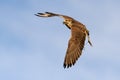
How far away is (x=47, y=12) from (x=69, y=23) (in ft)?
12.1

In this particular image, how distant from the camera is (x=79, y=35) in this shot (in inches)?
643

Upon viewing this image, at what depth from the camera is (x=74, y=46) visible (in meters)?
15.8

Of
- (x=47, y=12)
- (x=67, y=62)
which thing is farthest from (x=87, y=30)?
(x=47, y=12)

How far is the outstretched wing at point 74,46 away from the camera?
1502cm

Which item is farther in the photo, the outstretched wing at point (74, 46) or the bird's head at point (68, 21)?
the bird's head at point (68, 21)

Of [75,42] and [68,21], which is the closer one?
[75,42]

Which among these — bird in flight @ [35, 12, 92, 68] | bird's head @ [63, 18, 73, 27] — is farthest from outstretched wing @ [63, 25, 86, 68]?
bird's head @ [63, 18, 73, 27]

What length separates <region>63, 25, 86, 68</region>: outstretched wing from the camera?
1502cm

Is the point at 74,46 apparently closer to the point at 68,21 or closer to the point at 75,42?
the point at 75,42

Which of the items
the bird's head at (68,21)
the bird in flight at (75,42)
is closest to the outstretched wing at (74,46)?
the bird in flight at (75,42)

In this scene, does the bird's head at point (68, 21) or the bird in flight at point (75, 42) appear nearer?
the bird in flight at point (75, 42)

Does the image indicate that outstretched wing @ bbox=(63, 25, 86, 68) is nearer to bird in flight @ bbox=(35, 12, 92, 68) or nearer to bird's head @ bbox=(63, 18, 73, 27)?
A: bird in flight @ bbox=(35, 12, 92, 68)

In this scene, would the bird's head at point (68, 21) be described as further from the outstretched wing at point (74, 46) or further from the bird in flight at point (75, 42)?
the outstretched wing at point (74, 46)

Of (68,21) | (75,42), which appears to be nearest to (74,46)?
(75,42)
